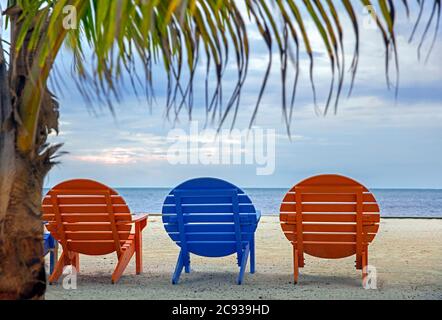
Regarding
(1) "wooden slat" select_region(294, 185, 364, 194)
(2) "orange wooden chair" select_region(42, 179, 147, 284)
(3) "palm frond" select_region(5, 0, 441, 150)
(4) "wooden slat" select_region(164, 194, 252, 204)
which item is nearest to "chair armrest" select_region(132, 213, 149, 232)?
(2) "orange wooden chair" select_region(42, 179, 147, 284)

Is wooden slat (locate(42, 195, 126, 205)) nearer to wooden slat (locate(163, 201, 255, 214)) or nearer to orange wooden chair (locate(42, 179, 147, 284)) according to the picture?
orange wooden chair (locate(42, 179, 147, 284))

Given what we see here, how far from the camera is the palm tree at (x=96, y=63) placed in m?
2.09

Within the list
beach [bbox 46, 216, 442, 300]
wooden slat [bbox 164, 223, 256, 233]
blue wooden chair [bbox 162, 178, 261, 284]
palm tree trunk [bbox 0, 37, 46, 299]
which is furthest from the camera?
wooden slat [bbox 164, 223, 256, 233]

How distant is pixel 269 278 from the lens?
5.61 metres

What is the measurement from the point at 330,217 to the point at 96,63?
124 inches

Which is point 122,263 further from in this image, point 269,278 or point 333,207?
point 333,207

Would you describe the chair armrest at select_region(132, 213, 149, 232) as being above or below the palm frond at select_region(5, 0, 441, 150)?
below

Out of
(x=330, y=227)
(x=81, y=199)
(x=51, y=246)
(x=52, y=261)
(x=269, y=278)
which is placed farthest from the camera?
(x=52, y=261)

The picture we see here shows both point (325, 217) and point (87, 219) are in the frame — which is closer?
point (325, 217)

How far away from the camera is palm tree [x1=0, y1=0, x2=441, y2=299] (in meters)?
2.09

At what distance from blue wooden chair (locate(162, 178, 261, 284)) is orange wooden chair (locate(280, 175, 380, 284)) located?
353 mm

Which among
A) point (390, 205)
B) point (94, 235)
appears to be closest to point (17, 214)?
point (94, 235)
